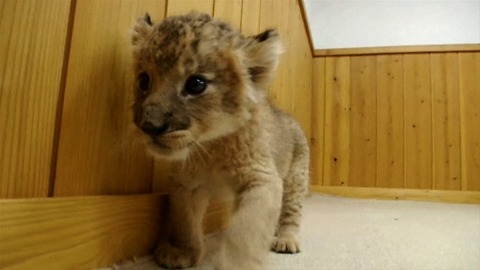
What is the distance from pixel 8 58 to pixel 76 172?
27 centimetres

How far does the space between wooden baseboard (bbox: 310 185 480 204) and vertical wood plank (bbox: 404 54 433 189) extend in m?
0.08

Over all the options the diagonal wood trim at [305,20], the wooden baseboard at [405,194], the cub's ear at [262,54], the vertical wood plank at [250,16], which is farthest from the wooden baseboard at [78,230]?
the wooden baseboard at [405,194]

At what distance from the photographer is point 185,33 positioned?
94cm

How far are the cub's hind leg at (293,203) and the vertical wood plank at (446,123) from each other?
232cm

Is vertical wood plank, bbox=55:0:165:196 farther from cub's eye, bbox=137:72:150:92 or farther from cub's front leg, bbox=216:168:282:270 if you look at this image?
cub's front leg, bbox=216:168:282:270

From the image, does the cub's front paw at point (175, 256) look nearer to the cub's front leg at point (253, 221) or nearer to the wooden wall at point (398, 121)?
the cub's front leg at point (253, 221)

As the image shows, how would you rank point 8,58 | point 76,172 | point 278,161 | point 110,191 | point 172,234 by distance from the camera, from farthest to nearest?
point 278,161
point 172,234
point 110,191
point 76,172
point 8,58

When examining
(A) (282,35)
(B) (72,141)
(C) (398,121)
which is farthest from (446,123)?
(B) (72,141)

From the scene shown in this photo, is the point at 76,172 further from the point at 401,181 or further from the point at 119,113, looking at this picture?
the point at 401,181

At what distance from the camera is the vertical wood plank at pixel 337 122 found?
12.6ft

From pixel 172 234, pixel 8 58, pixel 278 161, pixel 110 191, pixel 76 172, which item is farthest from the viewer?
pixel 278 161

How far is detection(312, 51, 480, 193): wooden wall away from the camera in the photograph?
3656 mm

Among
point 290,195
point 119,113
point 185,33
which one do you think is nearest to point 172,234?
point 119,113

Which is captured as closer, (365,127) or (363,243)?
(363,243)
